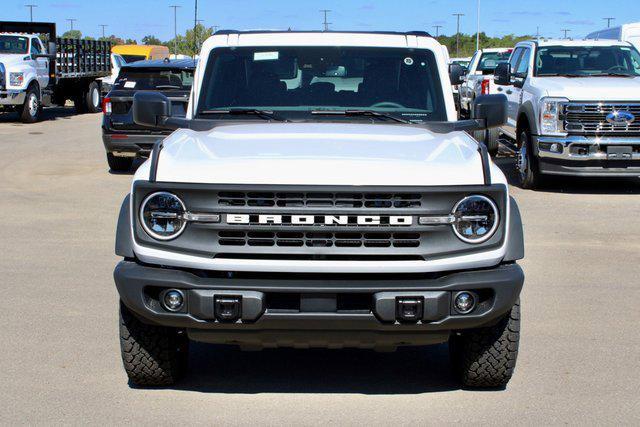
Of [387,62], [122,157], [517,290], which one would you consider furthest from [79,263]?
[122,157]

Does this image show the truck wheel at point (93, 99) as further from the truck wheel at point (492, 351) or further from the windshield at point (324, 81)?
the truck wheel at point (492, 351)

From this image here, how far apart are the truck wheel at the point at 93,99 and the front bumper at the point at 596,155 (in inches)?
885

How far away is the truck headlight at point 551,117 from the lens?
13680 millimetres

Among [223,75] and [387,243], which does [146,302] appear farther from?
[223,75]

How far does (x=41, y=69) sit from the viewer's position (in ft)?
88.3

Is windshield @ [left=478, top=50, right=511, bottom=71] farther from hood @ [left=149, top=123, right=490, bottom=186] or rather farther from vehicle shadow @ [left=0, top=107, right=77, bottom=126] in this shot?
hood @ [left=149, top=123, right=490, bottom=186]

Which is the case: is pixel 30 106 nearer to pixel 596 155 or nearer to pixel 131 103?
pixel 131 103

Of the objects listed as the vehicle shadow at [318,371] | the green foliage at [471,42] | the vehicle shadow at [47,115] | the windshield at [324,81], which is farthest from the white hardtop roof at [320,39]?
the green foliage at [471,42]

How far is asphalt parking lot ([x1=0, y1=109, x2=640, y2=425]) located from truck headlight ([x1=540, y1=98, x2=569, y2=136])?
391cm

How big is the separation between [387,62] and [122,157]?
1008cm

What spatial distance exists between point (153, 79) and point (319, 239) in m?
11.8

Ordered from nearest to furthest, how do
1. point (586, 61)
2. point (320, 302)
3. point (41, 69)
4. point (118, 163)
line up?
point (320, 302) < point (586, 61) < point (118, 163) < point (41, 69)

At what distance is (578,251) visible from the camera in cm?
977

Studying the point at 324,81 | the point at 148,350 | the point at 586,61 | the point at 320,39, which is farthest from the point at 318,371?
the point at 586,61
